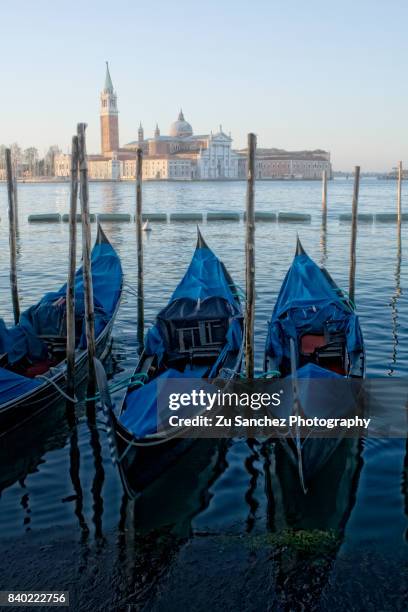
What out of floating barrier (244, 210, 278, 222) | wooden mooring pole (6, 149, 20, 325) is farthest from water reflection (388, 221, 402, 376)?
floating barrier (244, 210, 278, 222)

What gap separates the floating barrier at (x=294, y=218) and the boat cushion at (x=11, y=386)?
2613cm

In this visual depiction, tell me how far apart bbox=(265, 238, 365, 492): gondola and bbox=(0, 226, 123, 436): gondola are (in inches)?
94.9

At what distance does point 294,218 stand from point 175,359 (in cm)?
2494

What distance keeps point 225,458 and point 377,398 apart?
89.9 inches

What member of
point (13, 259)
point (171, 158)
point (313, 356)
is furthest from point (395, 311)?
point (171, 158)

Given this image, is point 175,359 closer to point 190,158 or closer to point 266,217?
point 266,217

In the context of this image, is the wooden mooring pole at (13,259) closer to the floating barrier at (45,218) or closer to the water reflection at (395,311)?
the water reflection at (395,311)

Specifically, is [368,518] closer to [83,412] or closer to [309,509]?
[309,509]

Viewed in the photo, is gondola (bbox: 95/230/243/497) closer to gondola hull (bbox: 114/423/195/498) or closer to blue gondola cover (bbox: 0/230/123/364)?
gondola hull (bbox: 114/423/195/498)

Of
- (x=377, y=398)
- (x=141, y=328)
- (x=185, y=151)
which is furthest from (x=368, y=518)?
(x=185, y=151)

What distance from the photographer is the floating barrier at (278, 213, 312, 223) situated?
31361 millimetres

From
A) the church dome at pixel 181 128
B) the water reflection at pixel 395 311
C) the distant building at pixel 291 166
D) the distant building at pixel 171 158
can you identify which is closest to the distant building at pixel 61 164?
the distant building at pixel 171 158

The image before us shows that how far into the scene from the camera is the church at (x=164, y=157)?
393ft

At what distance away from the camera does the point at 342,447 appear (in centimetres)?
623
